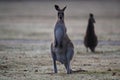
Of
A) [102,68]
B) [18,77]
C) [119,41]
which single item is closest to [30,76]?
[18,77]

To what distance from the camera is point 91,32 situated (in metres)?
29.3

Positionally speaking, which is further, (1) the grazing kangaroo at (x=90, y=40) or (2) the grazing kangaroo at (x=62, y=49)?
(1) the grazing kangaroo at (x=90, y=40)

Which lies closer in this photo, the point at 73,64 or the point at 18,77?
the point at 18,77

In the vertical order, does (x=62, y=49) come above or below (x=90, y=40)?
above

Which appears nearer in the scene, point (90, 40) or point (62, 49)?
point (62, 49)

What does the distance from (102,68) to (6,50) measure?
24.0ft

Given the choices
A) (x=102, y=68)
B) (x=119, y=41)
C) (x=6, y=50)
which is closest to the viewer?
(x=102, y=68)

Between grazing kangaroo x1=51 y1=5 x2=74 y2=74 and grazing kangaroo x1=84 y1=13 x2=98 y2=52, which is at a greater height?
grazing kangaroo x1=51 y1=5 x2=74 y2=74

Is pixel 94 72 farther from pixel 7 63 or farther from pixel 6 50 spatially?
pixel 6 50

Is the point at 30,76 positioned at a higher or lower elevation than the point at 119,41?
higher

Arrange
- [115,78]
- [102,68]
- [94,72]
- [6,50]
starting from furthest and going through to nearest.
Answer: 1. [6,50]
2. [102,68]
3. [94,72]
4. [115,78]

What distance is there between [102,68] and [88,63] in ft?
5.37

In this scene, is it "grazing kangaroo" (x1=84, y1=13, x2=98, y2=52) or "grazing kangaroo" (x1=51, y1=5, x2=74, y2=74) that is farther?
"grazing kangaroo" (x1=84, y1=13, x2=98, y2=52)

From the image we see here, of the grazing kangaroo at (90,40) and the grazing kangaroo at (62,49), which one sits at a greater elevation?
the grazing kangaroo at (62,49)
